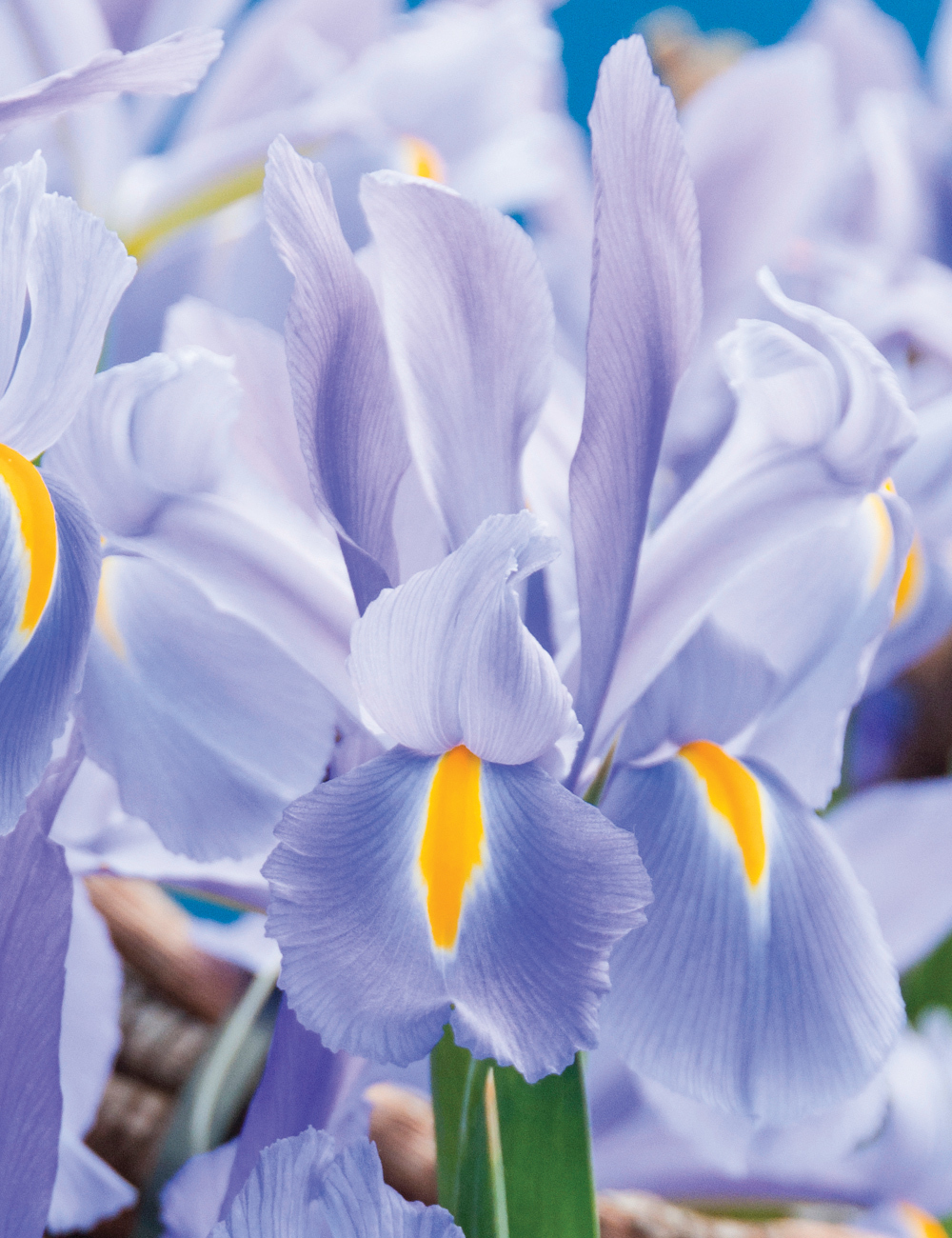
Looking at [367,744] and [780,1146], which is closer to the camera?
[367,744]

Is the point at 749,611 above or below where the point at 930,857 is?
above

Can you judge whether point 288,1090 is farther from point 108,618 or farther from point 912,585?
point 912,585

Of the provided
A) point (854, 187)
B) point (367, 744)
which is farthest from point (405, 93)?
point (367, 744)

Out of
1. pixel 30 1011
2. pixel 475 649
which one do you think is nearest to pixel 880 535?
pixel 475 649

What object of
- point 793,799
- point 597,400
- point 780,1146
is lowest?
point 780,1146

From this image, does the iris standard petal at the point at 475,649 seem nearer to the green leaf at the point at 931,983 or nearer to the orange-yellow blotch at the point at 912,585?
the orange-yellow blotch at the point at 912,585

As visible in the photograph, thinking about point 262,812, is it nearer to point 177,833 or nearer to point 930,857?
point 177,833
